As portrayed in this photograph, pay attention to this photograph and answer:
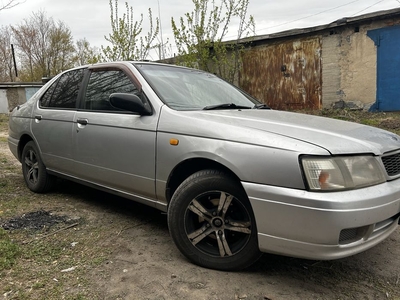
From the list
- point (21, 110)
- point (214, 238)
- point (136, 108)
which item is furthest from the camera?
point (21, 110)

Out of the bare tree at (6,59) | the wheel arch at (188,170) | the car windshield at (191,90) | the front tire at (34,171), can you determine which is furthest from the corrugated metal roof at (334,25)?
the bare tree at (6,59)

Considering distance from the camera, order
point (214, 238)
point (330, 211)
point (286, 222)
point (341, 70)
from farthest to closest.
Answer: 1. point (341, 70)
2. point (214, 238)
3. point (286, 222)
4. point (330, 211)

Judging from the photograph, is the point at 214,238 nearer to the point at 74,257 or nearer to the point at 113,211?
the point at 74,257

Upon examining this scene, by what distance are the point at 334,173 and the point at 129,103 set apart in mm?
1648

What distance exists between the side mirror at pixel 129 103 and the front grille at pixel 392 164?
1.80 m

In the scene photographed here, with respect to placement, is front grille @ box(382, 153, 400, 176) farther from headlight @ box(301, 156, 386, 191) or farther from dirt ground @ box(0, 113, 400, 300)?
dirt ground @ box(0, 113, 400, 300)

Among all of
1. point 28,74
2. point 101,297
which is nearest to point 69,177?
point 101,297

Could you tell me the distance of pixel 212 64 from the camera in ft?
40.6

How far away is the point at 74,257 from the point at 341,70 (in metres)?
9.67

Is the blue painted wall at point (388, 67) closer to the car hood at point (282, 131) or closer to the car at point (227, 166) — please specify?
the car at point (227, 166)

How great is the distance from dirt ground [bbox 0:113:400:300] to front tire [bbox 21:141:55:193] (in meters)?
0.88

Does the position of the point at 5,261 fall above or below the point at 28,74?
below

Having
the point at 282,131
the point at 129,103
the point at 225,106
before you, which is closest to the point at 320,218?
the point at 282,131

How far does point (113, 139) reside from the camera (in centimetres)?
312
